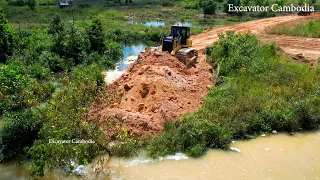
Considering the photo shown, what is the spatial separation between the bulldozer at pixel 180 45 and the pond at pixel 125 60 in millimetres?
3853

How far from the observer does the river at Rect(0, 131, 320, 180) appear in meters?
11.1

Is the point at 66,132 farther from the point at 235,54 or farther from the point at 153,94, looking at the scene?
the point at 235,54

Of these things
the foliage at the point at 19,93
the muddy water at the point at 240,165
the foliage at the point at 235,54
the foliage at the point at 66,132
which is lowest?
the muddy water at the point at 240,165

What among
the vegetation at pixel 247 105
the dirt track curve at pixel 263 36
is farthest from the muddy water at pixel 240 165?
the dirt track curve at pixel 263 36

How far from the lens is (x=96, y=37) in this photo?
2508 cm

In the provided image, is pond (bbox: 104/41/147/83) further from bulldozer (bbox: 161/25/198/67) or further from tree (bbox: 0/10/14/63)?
tree (bbox: 0/10/14/63)

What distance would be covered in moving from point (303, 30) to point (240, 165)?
19357 mm

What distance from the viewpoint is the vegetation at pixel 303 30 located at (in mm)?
26625

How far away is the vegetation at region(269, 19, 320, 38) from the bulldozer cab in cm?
1192

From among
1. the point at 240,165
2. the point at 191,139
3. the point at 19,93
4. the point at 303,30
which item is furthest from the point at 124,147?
the point at 303,30

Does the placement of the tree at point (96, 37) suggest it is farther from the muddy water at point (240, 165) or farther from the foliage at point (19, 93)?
the muddy water at point (240, 165)

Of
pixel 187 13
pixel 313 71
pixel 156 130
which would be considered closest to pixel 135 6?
pixel 187 13

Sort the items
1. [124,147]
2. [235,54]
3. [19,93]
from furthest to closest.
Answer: [235,54]
[19,93]
[124,147]

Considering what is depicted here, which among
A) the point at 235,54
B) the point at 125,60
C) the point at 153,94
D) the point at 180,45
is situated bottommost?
the point at 153,94
